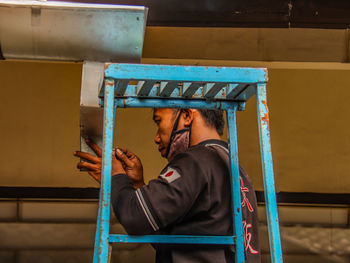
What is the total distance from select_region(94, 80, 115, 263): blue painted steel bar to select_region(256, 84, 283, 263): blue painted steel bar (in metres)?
0.51

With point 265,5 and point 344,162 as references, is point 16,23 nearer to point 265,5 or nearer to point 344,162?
point 265,5

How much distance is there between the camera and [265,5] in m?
3.98

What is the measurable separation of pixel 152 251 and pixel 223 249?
8.35ft

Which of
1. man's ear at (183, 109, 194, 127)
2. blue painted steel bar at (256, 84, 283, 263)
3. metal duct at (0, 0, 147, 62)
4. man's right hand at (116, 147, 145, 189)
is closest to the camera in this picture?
blue painted steel bar at (256, 84, 283, 263)

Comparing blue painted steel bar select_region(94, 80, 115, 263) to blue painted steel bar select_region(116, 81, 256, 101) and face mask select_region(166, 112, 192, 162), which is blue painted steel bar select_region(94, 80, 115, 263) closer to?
blue painted steel bar select_region(116, 81, 256, 101)

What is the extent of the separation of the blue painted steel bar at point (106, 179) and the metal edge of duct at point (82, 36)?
274mm

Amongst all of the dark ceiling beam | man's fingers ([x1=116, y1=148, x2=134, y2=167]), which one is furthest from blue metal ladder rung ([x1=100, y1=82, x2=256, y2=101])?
the dark ceiling beam

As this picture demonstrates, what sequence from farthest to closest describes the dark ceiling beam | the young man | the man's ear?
the dark ceiling beam → the man's ear → the young man

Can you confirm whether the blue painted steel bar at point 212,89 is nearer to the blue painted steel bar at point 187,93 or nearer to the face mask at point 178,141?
the blue painted steel bar at point 187,93

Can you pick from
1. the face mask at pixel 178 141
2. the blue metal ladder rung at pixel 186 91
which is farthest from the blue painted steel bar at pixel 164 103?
the face mask at pixel 178 141

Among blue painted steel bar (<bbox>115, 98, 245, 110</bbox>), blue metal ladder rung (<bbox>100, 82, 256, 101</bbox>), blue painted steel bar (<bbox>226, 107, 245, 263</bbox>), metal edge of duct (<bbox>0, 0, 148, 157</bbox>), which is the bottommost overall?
blue painted steel bar (<bbox>226, 107, 245, 263</bbox>)

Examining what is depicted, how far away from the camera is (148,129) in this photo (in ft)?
14.2

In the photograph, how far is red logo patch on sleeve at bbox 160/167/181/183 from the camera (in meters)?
1.71

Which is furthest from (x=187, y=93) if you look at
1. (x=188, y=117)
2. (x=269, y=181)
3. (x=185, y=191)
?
(x=269, y=181)
